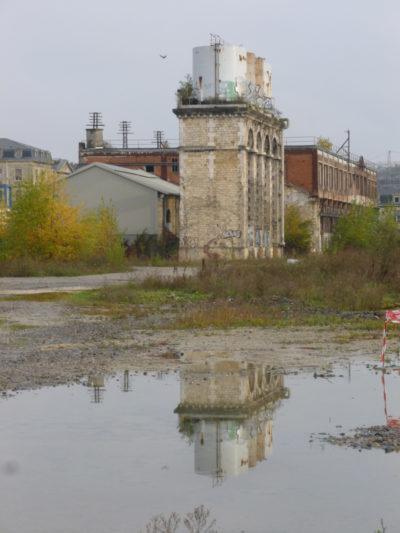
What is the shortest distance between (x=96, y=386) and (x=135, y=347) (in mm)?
4110

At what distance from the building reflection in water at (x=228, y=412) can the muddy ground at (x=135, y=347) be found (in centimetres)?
76

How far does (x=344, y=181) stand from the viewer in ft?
291

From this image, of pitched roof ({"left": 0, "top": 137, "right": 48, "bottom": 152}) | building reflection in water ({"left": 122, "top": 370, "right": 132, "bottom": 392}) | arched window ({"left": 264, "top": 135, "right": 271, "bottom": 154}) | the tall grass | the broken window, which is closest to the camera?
building reflection in water ({"left": 122, "top": 370, "right": 132, "bottom": 392})

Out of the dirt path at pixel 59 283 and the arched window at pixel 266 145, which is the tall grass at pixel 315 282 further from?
the arched window at pixel 266 145

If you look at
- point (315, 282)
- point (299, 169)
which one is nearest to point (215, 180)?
point (299, 169)

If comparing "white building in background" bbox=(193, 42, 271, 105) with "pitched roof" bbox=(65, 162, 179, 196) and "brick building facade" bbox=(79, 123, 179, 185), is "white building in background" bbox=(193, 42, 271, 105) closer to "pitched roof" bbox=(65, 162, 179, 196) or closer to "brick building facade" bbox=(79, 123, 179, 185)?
"pitched roof" bbox=(65, 162, 179, 196)

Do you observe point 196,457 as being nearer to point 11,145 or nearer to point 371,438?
point 371,438

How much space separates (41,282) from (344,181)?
56622 mm

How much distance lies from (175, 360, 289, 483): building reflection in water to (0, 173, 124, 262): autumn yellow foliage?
3170 cm

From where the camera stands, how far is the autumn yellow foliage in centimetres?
4488

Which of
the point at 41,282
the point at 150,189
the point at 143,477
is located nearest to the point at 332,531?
the point at 143,477

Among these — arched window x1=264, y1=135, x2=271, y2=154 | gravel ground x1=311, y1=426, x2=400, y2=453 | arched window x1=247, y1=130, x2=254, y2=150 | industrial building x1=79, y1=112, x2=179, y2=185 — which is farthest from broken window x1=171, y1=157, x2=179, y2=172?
gravel ground x1=311, y1=426, x2=400, y2=453

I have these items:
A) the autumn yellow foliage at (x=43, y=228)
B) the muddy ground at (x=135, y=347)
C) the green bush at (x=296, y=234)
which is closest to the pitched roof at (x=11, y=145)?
the green bush at (x=296, y=234)

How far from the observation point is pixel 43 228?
4534cm
